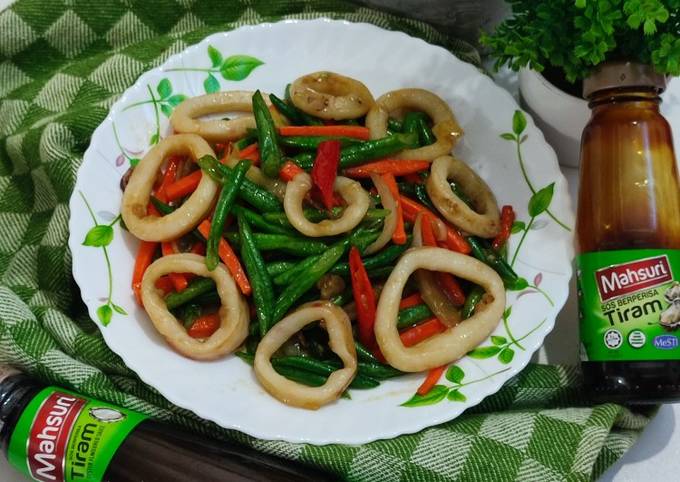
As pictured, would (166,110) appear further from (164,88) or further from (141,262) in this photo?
(141,262)

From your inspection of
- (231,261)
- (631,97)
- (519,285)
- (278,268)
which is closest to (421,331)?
(519,285)

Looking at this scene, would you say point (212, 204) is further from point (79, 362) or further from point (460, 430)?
point (460, 430)

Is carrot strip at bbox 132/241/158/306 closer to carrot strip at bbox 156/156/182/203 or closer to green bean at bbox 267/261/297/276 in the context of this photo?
carrot strip at bbox 156/156/182/203

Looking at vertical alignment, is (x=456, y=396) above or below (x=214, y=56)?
below

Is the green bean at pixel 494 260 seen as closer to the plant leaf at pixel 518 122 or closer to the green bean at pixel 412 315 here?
the green bean at pixel 412 315

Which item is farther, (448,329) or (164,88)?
(164,88)

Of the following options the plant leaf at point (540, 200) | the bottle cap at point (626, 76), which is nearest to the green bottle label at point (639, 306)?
the plant leaf at point (540, 200)
